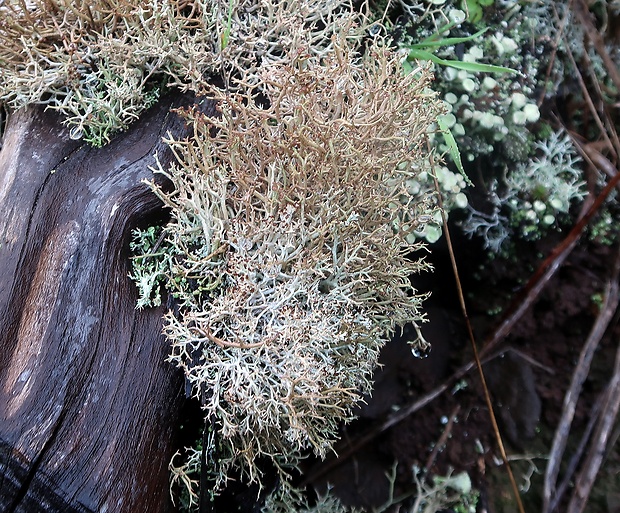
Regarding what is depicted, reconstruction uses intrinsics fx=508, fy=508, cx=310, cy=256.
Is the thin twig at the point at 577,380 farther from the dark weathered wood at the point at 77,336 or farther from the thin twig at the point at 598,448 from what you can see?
the dark weathered wood at the point at 77,336

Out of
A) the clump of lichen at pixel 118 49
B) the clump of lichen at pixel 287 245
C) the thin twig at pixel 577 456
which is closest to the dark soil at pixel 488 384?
the thin twig at pixel 577 456

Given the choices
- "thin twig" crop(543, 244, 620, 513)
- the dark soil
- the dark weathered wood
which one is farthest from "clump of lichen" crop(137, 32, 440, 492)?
"thin twig" crop(543, 244, 620, 513)

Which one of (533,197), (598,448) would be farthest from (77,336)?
(598,448)

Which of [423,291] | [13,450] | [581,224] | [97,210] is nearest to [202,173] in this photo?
[97,210]

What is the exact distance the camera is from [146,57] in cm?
144

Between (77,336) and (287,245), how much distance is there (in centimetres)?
59

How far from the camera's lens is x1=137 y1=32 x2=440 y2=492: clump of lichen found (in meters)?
1.26

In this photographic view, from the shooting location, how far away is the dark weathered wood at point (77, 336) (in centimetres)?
121

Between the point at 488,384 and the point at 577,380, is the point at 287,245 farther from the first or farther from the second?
the point at 577,380

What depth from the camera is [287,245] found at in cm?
129

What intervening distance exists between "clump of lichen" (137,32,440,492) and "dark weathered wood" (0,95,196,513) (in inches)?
4.5

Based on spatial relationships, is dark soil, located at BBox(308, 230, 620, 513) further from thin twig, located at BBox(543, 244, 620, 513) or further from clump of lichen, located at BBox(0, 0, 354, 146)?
clump of lichen, located at BBox(0, 0, 354, 146)

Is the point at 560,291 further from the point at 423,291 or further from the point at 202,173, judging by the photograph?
the point at 202,173

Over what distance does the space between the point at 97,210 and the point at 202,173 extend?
0.30 metres
